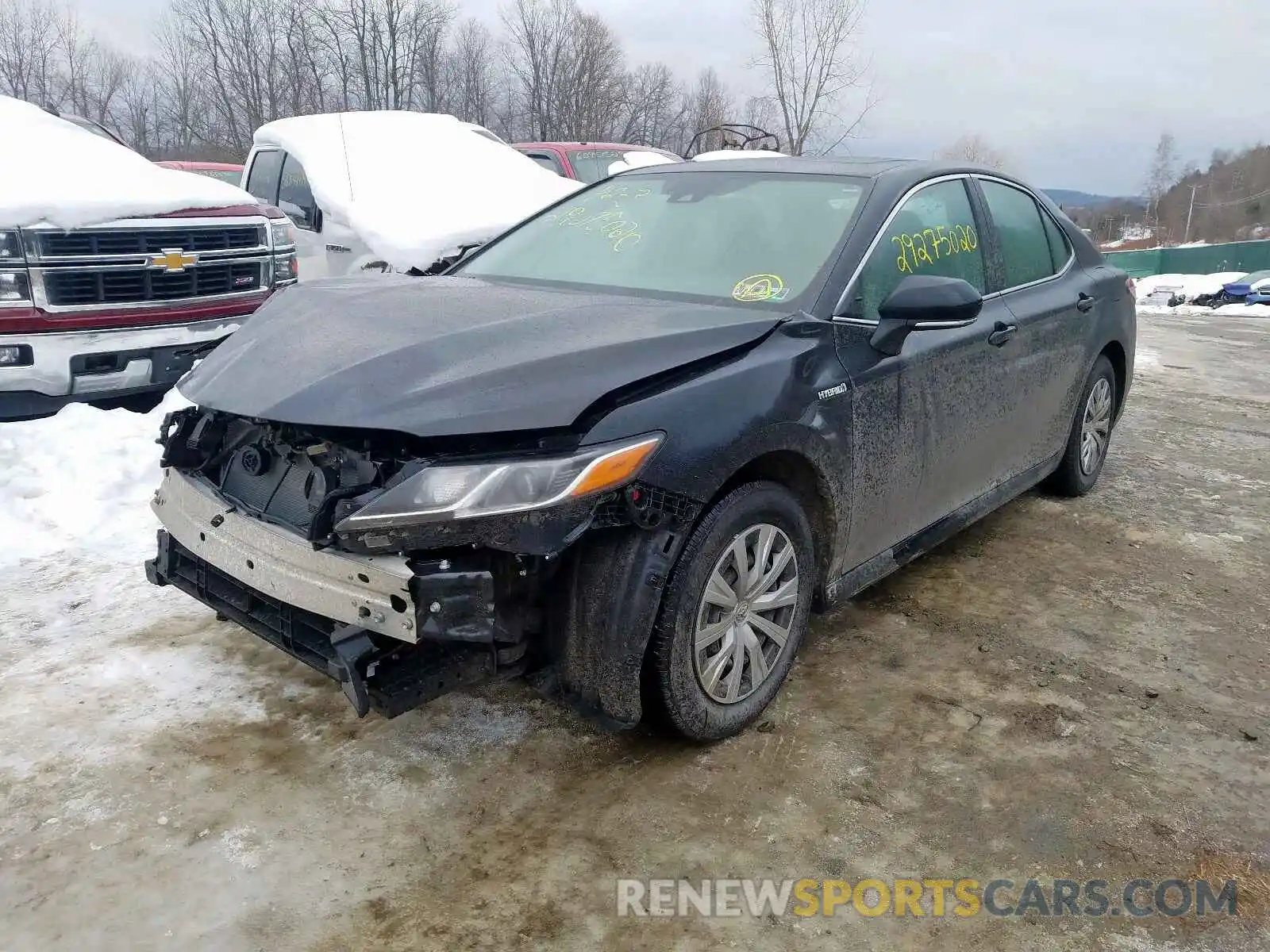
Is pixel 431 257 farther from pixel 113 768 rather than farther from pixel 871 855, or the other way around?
pixel 871 855

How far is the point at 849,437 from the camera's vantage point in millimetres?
3014

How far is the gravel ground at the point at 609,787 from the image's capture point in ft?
7.20

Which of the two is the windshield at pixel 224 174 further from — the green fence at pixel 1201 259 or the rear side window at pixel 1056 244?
the green fence at pixel 1201 259

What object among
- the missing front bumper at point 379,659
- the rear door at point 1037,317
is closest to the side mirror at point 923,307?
the rear door at point 1037,317

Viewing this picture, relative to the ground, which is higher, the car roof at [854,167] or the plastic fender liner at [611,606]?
the car roof at [854,167]

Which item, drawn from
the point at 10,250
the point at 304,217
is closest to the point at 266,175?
the point at 304,217

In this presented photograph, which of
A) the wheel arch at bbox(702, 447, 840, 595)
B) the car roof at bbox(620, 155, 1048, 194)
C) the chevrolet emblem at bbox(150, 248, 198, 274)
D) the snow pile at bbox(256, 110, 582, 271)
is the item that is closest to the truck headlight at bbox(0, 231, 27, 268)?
the chevrolet emblem at bbox(150, 248, 198, 274)

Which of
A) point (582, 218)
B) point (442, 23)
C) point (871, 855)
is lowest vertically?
point (871, 855)

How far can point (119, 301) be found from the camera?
5277 millimetres

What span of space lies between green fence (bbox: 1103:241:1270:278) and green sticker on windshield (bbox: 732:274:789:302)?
3657cm

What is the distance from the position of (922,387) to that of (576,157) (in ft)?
26.7

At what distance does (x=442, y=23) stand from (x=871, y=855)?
43459mm

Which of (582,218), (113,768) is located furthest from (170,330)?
(113,768)

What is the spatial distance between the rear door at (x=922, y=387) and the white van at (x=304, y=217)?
4779 millimetres
